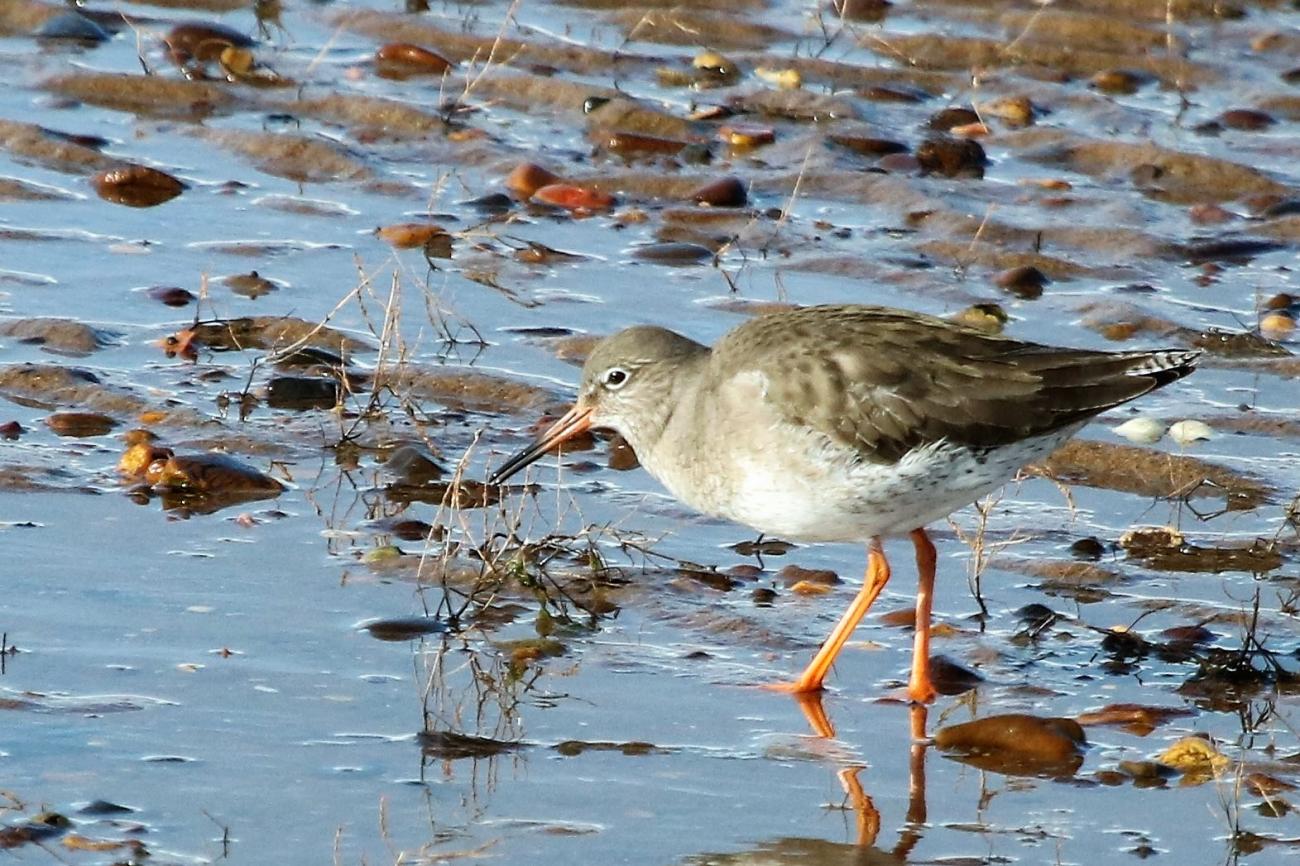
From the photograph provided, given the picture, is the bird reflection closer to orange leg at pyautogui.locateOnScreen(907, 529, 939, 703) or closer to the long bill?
orange leg at pyautogui.locateOnScreen(907, 529, 939, 703)

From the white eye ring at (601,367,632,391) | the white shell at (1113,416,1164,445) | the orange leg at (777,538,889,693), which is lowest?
the orange leg at (777,538,889,693)

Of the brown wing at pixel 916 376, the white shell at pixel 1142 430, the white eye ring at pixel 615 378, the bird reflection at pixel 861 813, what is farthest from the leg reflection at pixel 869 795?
the white shell at pixel 1142 430

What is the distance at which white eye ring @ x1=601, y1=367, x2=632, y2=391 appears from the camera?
24.4 ft

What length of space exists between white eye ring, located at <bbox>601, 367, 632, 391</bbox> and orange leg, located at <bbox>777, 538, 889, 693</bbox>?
101cm

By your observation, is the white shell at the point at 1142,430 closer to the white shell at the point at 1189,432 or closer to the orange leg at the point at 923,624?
the white shell at the point at 1189,432

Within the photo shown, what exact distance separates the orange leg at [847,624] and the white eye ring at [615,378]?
1.01 meters

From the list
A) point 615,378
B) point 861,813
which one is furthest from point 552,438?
point 861,813

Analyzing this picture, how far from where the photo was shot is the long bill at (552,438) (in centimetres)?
764

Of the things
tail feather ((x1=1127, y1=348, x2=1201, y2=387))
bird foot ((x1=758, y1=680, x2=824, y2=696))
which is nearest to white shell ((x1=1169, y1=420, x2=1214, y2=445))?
tail feather ((x1=1127, y1=348, x2=1201, y2=387))

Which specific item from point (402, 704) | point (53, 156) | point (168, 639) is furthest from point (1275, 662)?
point (53, 156)

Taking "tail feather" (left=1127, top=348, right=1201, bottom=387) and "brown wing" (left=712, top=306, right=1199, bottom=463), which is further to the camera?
"tail feather" (left=1127, top=348, right=1201, bottom=387)

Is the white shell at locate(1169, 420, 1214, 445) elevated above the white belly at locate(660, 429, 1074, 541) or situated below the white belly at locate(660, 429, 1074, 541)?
below

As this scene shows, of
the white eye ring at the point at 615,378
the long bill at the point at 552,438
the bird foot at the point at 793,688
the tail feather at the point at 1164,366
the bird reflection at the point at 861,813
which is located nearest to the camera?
the bird reflection at the point at 861,813

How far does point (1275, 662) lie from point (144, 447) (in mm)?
3922
